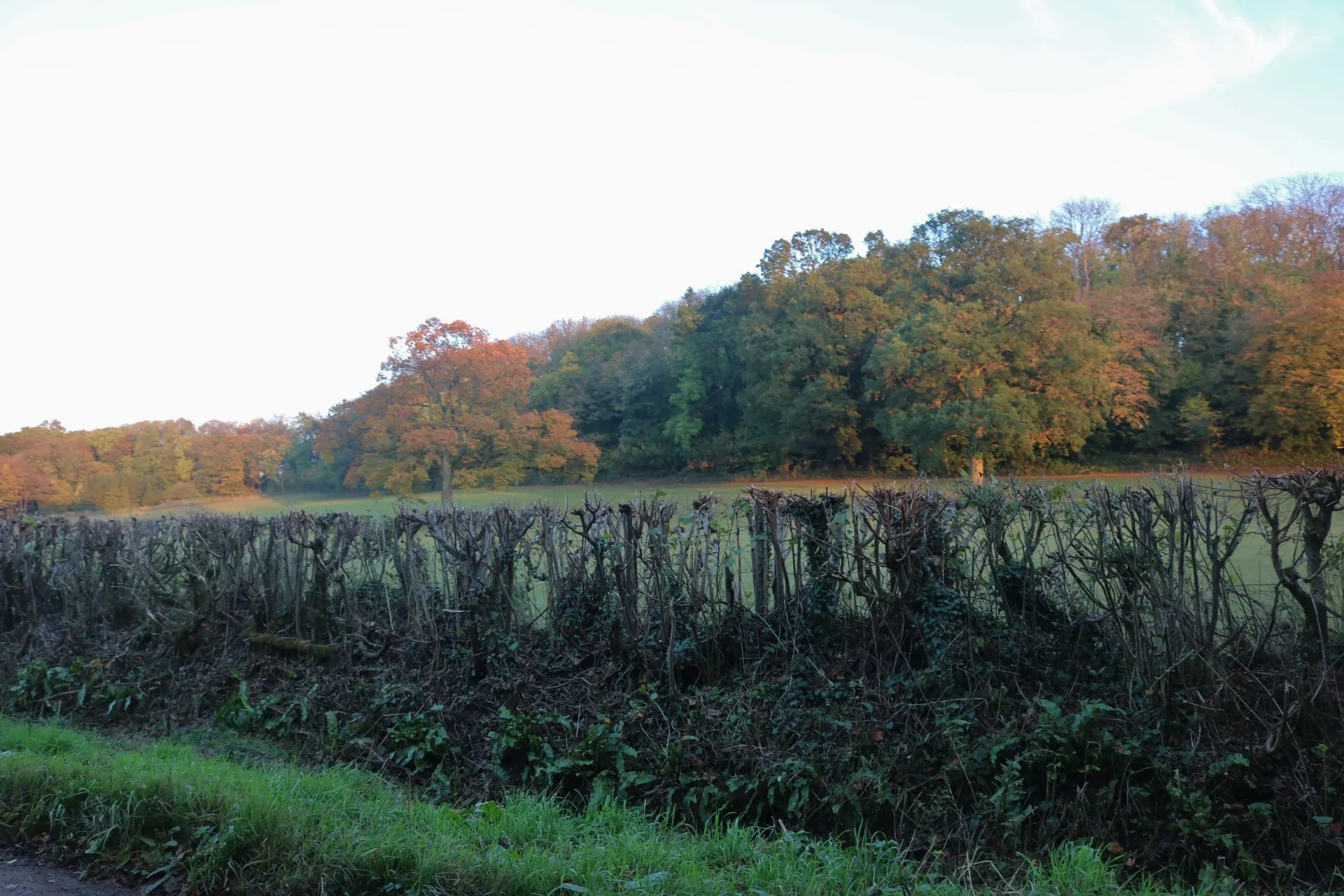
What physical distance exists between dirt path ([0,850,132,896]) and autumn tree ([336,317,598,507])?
26.0 m

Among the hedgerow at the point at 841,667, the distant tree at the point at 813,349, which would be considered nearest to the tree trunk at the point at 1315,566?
the hedgerow at the point at 841,667

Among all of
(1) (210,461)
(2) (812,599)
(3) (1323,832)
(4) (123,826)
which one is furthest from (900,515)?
(1) (210,461)

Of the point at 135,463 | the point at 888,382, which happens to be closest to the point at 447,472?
the point at 135,463

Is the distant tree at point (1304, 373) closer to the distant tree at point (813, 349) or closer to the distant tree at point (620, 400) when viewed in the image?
the distant tree at point (813, 349)

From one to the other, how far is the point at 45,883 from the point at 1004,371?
34.0 meters

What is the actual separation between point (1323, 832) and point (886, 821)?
246 centimetres

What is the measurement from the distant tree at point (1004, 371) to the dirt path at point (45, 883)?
31182 mm

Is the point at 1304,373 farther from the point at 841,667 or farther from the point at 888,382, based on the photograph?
the point at 841,667

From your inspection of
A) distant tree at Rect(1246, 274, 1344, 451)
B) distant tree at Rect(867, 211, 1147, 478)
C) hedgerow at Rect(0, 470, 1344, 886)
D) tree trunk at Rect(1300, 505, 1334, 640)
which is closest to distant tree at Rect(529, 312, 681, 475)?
distant tree at Rect(867, 211, 1147, 478)

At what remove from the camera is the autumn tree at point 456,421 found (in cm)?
3078

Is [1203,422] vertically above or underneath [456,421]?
underneath

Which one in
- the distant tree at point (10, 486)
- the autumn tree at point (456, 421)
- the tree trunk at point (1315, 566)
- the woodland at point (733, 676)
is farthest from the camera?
the autumn tree at point (456, 421)

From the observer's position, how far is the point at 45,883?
4.60 meters

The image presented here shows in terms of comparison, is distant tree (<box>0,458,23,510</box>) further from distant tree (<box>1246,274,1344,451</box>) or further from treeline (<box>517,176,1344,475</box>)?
distant tree (<box>1246,274,1344,451</box>)
